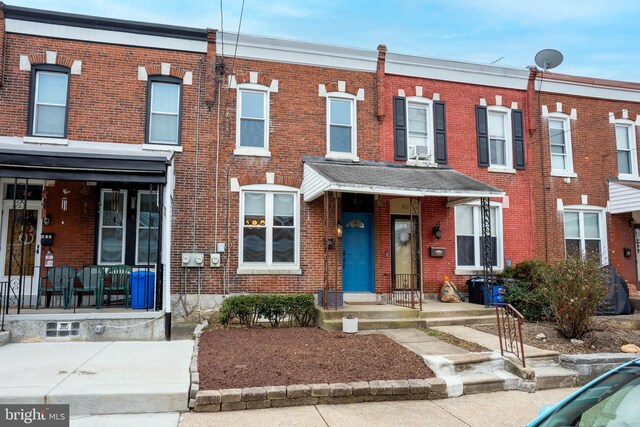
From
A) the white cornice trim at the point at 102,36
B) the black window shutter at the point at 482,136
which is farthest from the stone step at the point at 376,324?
the white cornice trim at the point at 102,36

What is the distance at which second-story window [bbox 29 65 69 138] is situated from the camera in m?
11.1

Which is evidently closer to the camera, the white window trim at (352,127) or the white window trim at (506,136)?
the white window trim at (352,127)

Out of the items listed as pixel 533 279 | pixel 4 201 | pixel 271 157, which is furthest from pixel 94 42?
pixel 533 279

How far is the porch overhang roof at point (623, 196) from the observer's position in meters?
13.8

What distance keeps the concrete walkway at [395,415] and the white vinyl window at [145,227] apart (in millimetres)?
6839

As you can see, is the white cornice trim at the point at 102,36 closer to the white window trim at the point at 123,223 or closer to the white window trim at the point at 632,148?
the white window trim at the point at 123,223

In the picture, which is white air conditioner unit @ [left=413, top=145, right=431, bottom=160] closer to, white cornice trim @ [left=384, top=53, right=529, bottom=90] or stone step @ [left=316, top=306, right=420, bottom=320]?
white cornice trim @ [left=384, top=53, right=529, bottom=90]

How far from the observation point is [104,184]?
11.5 m

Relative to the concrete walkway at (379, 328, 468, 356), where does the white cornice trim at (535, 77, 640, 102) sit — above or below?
above

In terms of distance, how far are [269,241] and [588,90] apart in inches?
467

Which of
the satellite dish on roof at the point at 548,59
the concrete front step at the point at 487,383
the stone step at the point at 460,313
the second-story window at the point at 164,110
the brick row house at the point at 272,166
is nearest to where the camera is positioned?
the concrete front step at the point at 487,383

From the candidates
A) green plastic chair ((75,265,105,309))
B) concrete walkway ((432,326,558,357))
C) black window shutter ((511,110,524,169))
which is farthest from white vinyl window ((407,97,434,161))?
green plastic chair ((75,265,105,309))

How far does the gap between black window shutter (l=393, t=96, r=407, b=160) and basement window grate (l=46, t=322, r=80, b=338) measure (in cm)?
921

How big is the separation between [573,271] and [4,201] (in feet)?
42.8
